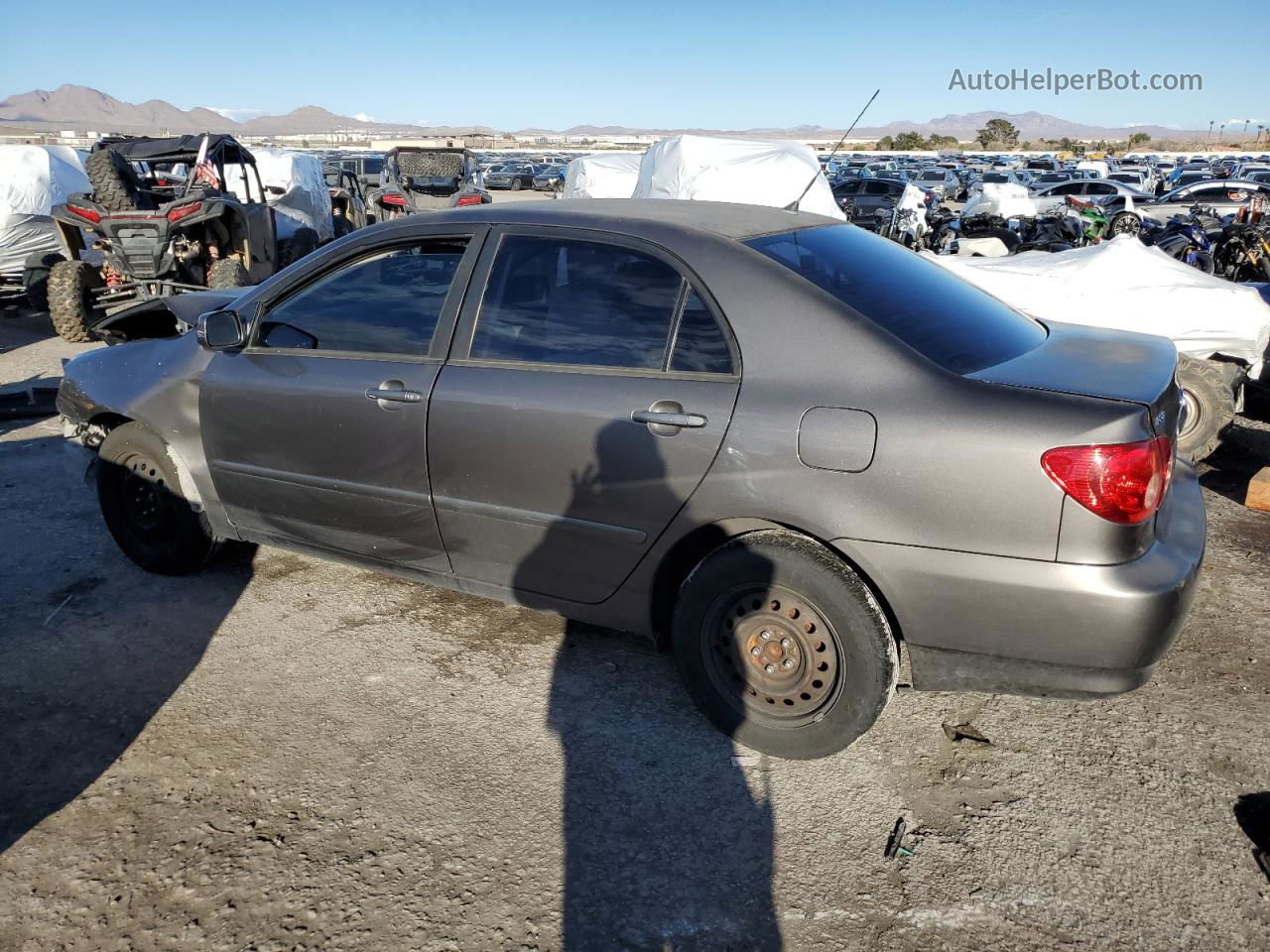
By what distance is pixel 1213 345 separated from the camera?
622cm

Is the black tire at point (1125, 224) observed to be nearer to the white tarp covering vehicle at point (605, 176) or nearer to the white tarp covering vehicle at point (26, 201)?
the white tarp covering vehicle at point (605, 176)

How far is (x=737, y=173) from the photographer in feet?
42.7

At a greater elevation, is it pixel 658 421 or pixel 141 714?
pixel 658 421

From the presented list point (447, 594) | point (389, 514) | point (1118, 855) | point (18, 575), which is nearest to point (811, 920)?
point (1118, 855)

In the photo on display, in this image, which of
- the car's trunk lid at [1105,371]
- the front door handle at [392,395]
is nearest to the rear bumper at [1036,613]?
the car's trunk lid at [1105,371]

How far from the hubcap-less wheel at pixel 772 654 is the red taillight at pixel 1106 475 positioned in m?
0.80

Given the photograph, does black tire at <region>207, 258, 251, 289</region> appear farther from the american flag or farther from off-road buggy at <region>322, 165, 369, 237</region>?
off-road buggy at <region>322, 165, 369, 237</region>

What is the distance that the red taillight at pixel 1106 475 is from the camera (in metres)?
2.33

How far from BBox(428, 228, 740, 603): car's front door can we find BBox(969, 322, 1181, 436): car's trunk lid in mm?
880

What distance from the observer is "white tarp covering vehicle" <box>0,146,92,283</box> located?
11.7 meters

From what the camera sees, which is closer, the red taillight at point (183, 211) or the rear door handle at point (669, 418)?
the rear door handle at point (669, 418)

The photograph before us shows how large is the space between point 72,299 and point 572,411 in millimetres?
9199

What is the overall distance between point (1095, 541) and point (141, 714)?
3.23 m

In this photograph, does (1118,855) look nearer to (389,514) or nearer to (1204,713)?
(1204,713)
